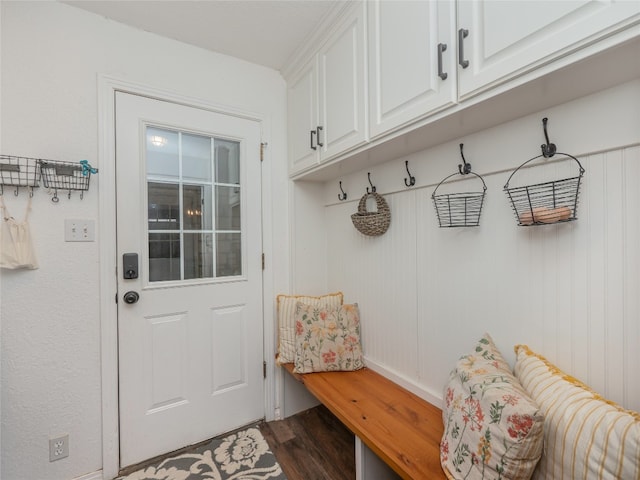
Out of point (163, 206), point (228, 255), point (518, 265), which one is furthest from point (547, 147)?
point (163, 206)

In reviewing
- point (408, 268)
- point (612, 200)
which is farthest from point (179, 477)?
point (612, 200)

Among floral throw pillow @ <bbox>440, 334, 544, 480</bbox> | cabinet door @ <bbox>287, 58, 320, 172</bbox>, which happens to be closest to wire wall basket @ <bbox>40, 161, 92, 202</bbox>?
cabinet door @ <bbox>287, 58, 320, 172</bbox>

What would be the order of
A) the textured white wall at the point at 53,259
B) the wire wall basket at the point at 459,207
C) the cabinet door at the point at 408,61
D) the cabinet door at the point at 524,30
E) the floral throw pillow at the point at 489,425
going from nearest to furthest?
the cabinet door at the point at 524,30 → the floral throw pillow at the point at 489,425 → the cabinet door at the point at 408,61 → the wire wall basket at the point at 459,207 → the textured white wall at the point at 53,259

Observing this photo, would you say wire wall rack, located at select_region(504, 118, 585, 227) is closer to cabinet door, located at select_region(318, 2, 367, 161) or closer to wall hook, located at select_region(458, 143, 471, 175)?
wall hook, located at select_region(458, 143, 471, 175)

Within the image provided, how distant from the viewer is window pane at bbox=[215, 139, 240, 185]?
1.84 metres

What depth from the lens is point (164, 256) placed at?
167cm

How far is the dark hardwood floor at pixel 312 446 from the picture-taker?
1.52 meters

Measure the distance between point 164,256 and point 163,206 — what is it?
0.29 meters

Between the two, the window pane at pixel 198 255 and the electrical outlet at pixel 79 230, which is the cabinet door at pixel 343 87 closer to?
the window pane at pixel 198 255

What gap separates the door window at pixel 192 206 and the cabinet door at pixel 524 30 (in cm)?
143

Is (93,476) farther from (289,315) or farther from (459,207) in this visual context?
(459,207)

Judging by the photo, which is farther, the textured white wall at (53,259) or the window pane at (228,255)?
the window pane at (228,255)

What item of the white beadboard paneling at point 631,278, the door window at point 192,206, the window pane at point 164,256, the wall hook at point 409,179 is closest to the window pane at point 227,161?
the door window at point 192,206

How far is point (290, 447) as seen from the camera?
1.71 metres
